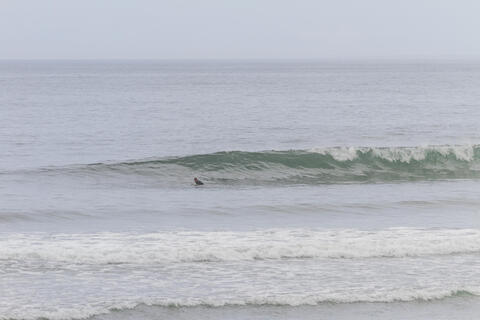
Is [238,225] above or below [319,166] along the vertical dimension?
above

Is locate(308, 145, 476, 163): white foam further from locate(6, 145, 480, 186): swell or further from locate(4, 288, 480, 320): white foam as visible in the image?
locate(4, 288, 480, 320): white foam

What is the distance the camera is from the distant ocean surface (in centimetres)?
1073

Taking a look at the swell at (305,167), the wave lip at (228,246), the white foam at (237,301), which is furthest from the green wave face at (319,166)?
the white foam at (237,301)

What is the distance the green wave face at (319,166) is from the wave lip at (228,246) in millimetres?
9247

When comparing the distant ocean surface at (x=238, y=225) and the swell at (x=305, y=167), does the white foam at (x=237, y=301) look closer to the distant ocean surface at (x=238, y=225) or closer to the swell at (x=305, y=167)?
the distant ocean surface at (x=238, y=225)

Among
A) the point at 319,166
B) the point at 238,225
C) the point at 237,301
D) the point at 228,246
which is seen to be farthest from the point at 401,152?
the point at 237,301

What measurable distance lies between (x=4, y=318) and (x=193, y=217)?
7746 millimetres

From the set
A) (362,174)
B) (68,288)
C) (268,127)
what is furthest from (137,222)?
(268,127)

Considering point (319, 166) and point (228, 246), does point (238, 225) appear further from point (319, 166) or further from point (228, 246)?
point (319, 166)

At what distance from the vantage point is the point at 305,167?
86.2 feet

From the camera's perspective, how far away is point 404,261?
12.9 metres

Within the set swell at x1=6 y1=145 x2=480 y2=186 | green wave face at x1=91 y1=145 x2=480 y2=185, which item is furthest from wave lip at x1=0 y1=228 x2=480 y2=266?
green wave face at x1=91 y1=145 x2=480 y2=185

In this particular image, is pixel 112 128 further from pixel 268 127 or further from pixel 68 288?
pixel 68 288

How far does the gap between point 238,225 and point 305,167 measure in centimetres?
1034
